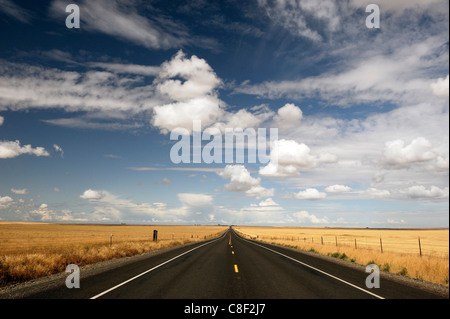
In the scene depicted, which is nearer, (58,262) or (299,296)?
(299,296)

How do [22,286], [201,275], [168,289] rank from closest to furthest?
[168,289], [22,286], [201,275]

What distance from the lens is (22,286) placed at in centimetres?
943

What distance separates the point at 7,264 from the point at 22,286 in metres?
3.14

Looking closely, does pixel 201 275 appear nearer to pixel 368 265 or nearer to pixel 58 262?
pixel 58 262
